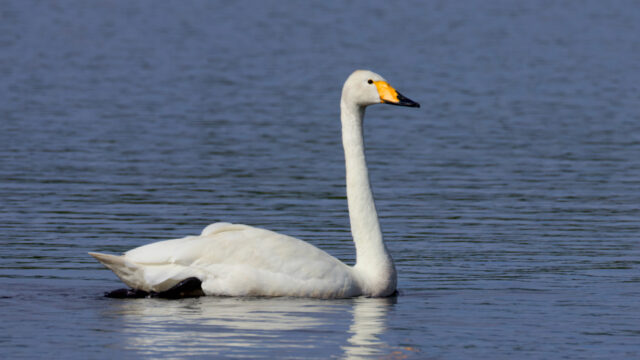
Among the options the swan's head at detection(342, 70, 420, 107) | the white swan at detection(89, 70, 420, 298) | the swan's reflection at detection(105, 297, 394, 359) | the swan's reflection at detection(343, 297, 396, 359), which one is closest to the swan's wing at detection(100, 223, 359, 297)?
the white swan at detection(89, 70, 420, 298)

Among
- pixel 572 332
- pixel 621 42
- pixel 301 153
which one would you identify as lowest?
pixel 572 332

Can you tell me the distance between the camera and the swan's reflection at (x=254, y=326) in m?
11.0

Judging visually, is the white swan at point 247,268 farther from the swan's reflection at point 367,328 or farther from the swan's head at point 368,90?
the swan's head at point 368,90

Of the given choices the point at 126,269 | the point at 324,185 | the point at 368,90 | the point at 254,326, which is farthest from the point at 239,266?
the point at 324,185

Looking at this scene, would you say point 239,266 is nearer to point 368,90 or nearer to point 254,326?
point 254,326

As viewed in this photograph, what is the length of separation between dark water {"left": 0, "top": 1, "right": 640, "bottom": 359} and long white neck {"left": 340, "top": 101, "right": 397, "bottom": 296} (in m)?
0.32

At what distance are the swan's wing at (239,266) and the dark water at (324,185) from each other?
0.76 ft

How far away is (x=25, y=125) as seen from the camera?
27.9 meters

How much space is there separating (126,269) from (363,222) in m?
2.41

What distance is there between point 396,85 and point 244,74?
5.54 m

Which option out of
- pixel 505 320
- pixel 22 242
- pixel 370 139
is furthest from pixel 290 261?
pixel 370 139

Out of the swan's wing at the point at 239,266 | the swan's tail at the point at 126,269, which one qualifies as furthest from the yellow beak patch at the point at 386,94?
the swan's tail at the point at 126,269

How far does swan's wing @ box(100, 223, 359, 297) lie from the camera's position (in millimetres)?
13156

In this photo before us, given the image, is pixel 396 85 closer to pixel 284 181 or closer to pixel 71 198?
pixel 284 181
